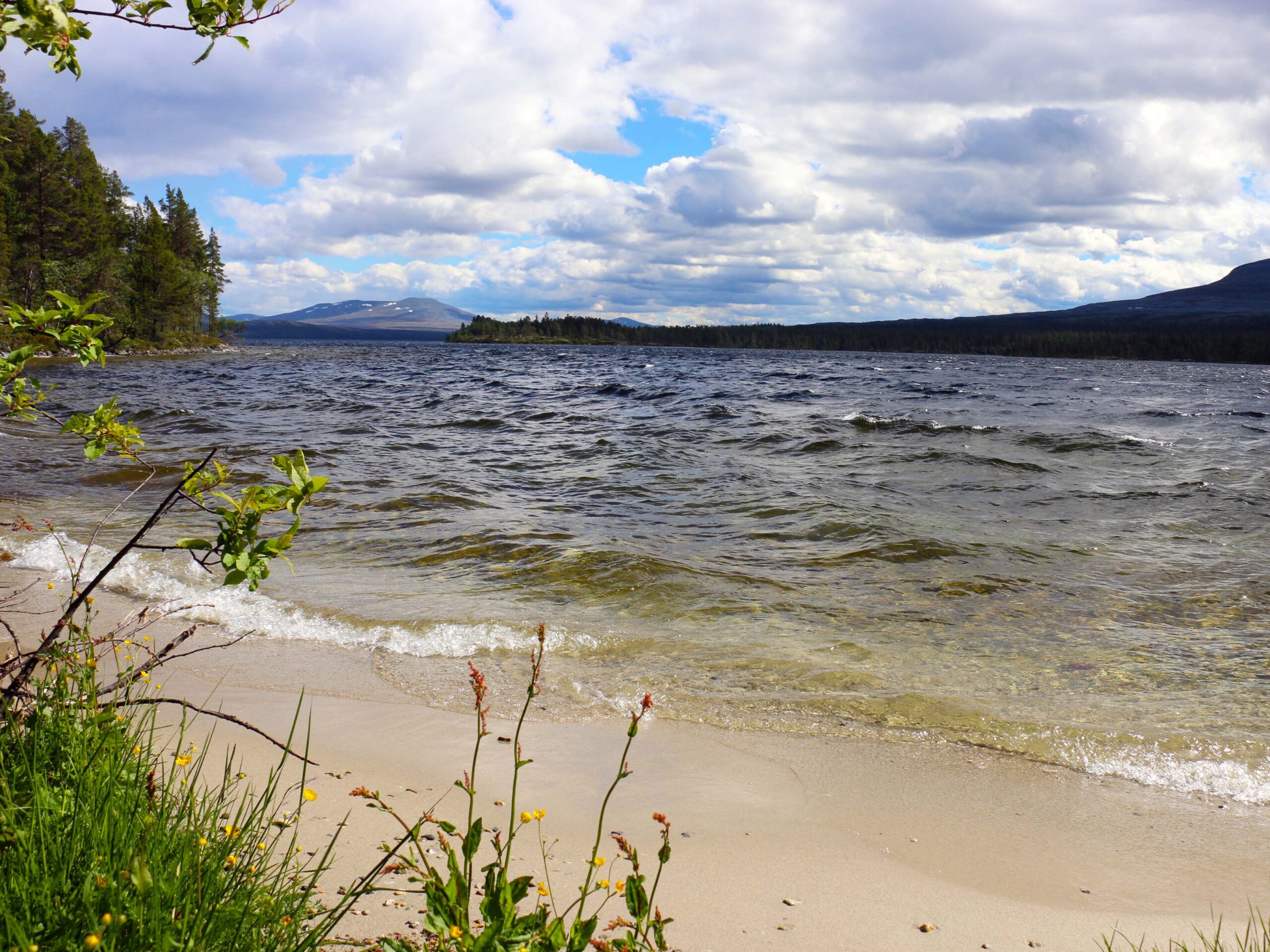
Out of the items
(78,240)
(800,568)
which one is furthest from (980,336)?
(800,568)

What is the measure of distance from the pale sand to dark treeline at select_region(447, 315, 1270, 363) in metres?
136

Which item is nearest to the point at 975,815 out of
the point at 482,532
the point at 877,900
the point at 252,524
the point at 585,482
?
the point at 877,900

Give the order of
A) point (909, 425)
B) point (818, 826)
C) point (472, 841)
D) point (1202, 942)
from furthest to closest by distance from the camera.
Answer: point (909, 425) → point (818, 826) → point (1202, 942) → point (472, 841)

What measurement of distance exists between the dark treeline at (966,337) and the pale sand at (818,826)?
13616cm

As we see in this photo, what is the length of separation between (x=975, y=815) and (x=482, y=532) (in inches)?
264

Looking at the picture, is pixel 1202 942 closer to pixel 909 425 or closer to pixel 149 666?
pixel 149 666

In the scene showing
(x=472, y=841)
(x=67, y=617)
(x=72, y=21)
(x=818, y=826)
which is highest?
(x=72, y=21)

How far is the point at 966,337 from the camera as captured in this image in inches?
5871

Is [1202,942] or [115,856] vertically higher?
[115,856]

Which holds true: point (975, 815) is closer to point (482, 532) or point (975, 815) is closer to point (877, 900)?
point (877, 900)

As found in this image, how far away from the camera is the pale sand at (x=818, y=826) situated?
8.63 ft

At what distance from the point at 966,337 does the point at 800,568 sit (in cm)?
15603

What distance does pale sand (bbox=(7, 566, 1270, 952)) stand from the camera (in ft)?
8.63

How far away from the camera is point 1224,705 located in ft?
16.1
